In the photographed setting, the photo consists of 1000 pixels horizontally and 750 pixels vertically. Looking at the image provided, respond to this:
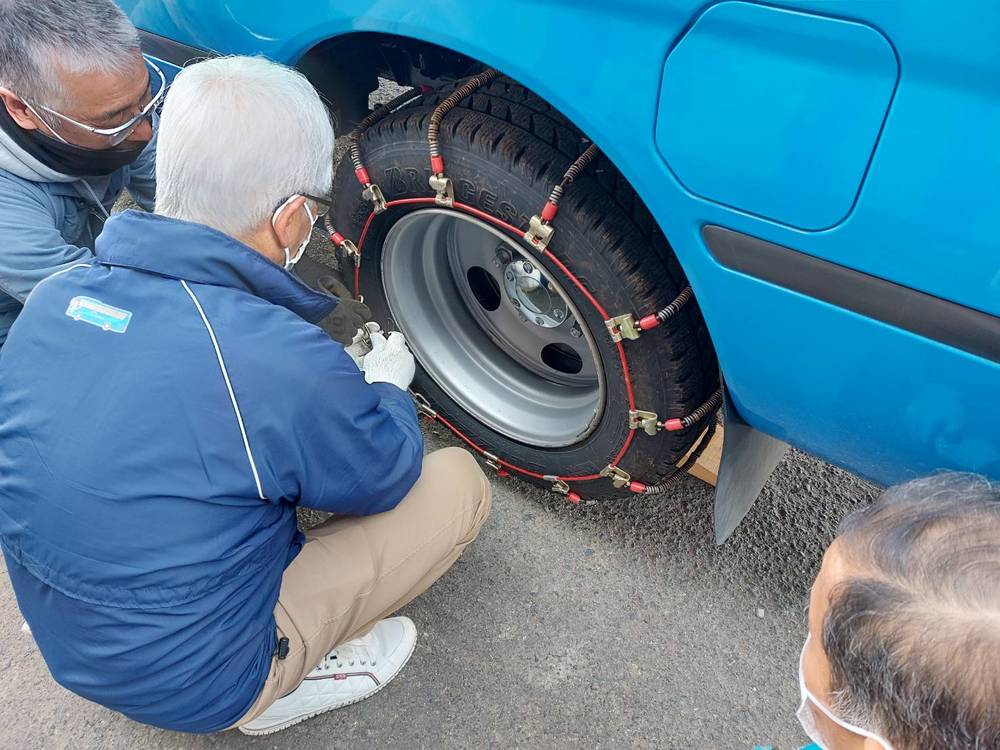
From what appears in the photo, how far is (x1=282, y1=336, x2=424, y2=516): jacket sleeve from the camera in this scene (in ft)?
3.78

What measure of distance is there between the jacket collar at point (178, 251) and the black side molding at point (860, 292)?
712 mm

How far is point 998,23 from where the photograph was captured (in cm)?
85

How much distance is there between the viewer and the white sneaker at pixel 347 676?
5.00 feet

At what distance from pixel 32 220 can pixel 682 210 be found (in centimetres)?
131

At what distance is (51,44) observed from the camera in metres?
1.43

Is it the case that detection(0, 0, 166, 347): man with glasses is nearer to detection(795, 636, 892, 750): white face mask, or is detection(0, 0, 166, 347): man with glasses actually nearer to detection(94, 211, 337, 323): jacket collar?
detection(94, 211, 337, 323): jacket collar

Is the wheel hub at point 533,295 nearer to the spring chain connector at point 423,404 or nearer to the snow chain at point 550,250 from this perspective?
the snow chain at point 550,250

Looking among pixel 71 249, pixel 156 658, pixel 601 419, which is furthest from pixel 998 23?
pixel 71 249

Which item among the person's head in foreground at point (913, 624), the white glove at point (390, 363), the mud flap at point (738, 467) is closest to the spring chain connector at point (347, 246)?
the white glove at point (390, 363)

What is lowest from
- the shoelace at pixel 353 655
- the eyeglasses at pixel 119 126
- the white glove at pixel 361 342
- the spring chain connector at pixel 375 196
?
the shoelace at pixel 353 655

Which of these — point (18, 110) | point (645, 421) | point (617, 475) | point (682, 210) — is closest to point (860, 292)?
point (682, 210)

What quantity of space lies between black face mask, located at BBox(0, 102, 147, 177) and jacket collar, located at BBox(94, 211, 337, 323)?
1.84 ft

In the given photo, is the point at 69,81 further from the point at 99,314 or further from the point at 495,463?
the point at 495,463

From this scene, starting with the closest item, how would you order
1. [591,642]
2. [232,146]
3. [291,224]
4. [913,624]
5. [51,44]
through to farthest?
[913,624] → [232,146] → [291,224] → [51,44] → [591,642]
